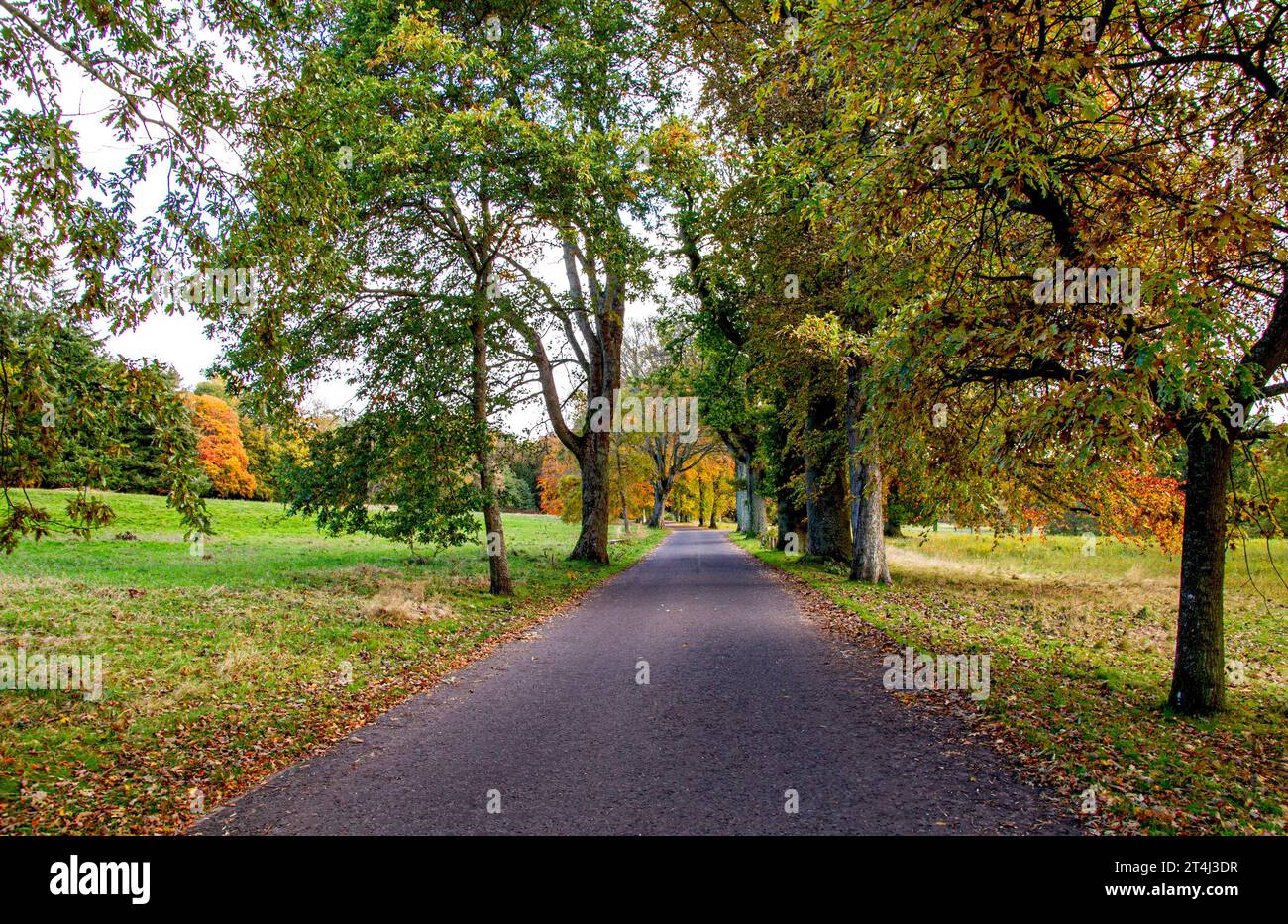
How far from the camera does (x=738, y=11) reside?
1719cm

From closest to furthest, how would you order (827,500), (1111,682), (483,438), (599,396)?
(1111,682), (483,438), (599,396), (827,500)

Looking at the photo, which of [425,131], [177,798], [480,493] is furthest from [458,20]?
[177,798]

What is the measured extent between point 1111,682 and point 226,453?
53895mm

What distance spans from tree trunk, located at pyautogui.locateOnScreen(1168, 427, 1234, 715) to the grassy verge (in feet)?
0.83

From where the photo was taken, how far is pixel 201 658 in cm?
837

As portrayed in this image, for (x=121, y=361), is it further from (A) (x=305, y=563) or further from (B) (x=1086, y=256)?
(A) (x=305, y=563)

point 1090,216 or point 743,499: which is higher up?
point 1090,216

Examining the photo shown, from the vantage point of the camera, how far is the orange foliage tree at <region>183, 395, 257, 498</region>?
46.8 meters

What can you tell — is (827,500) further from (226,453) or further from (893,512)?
(226,453)

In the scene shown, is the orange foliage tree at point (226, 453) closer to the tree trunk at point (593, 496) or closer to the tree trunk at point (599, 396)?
the tree trunk at point (593, 496)

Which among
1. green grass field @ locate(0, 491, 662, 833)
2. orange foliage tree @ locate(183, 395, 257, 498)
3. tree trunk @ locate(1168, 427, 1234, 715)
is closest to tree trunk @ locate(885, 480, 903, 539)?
green grass field @ locate(0, 491, 662, 833)

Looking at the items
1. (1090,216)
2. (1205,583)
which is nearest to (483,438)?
(1090,216)

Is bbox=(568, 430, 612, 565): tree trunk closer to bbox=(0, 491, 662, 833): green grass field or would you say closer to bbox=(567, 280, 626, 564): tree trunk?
bbox=(567, 280, 626, 564): tree trunk

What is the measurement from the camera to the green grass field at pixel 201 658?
500 cm
